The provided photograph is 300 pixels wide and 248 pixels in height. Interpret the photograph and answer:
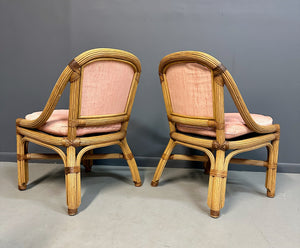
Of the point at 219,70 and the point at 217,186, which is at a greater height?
the point at 219,70

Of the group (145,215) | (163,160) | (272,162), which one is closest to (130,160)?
(163,160)

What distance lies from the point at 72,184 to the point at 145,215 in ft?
1.34

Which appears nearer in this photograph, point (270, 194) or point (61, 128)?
point (61, 128)

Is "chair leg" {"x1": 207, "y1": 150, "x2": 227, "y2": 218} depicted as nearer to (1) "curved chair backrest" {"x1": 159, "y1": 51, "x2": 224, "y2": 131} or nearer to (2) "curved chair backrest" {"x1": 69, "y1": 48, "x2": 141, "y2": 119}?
(1) "curved chair backrest" {"x1": 159, "y1": 51, "x2": 224, "y2": 131}

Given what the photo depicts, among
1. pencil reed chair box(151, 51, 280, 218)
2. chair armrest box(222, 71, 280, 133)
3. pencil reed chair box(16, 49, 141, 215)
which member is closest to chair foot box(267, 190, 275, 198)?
pencil reed chair box(151, 51, 280, 218)

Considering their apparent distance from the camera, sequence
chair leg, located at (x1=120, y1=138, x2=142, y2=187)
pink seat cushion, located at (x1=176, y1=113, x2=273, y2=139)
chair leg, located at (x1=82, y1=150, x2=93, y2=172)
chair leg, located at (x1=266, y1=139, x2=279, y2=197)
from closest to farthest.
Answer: pink seat cushion, located at (x1=176, y1=113, x2=273, y2=139) < chair leg, located at (x1=266, y1=139, x2=279, y2=197) < chair leg, located at (x1=120, y1=138, x2=142, y2=187) < chair leg, located at (x1=82, y1=150, x2=93, y2=172)

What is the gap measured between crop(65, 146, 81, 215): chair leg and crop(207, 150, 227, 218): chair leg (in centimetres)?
70

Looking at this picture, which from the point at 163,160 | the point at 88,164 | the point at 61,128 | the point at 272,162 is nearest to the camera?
the point at 61,128

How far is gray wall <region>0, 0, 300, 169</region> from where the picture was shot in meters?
2.05

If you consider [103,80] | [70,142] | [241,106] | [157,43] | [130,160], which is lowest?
[130,160]

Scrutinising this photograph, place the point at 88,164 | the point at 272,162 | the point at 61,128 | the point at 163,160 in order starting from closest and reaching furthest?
the point at 61,128, the point at 272,162, the point at 163,160, the point at 88,164

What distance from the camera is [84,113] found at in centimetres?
135

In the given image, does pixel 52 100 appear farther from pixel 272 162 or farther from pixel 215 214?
pixel 272 162

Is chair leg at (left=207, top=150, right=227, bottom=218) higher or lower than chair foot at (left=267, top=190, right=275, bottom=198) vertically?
higher
